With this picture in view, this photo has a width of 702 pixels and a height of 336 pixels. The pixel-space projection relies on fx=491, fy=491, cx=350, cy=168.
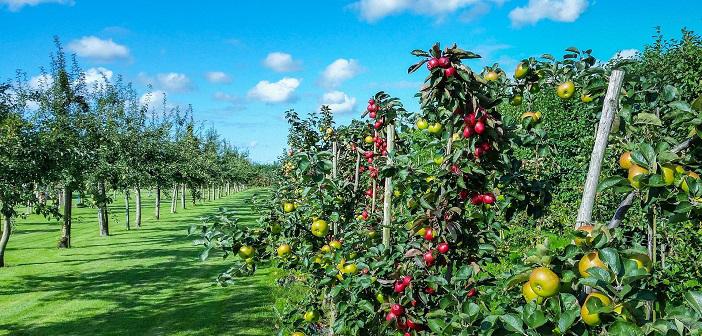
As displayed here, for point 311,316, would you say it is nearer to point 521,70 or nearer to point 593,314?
point 521,70

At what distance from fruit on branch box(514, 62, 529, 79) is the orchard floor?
267cm

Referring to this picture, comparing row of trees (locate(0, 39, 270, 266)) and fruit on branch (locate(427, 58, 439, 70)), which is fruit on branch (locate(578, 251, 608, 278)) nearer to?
fruit on branch (locate(427, 58, 439, 70))

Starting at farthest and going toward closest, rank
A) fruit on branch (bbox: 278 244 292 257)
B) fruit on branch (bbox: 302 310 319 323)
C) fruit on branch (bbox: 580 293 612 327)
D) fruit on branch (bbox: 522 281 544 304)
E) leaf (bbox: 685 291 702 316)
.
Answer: fruit on branch (bbox: 302 310 319 323)
fruit on branch (bbox: 278 244 292 257)
fruit on branch (bbox: 522 281 544 304)
fruit on branch (bbox: 580 293 612 327)
leaf (bbox: 685 291 702 316)

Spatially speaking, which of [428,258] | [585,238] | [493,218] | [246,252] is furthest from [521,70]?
[246,252]

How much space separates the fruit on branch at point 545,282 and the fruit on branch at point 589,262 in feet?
0.30

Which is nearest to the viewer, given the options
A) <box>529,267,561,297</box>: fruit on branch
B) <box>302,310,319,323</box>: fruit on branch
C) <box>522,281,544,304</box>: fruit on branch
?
<box>529,267,561,297</box>: fruit on branch

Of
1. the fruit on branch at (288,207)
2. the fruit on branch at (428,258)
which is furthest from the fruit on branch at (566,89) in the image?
the fruit on branch at (288,207)

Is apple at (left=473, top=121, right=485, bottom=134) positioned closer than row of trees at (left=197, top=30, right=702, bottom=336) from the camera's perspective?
No

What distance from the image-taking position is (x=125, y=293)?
10828 millimetres

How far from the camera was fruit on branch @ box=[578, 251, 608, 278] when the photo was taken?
1.61 meters

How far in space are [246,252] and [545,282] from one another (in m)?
2.97

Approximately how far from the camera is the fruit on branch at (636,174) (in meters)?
1.64

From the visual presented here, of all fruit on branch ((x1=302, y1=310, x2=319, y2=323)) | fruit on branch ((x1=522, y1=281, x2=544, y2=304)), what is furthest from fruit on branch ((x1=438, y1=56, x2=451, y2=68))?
fruit on branch ((x1=302, y1=310, x2=319, y2=323))

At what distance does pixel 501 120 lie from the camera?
3.02m
